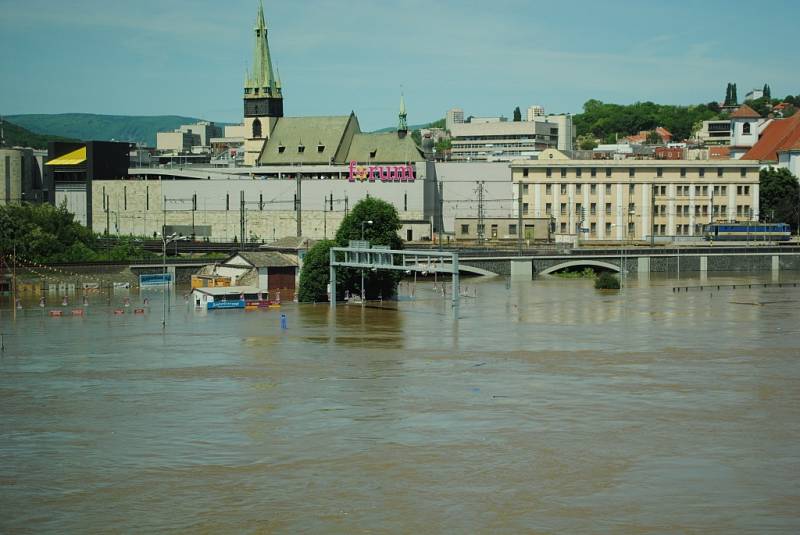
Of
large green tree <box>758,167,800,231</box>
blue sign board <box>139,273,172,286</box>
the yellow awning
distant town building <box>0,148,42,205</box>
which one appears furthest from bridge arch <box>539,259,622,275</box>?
the yellow awning

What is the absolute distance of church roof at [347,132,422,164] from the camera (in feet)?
547

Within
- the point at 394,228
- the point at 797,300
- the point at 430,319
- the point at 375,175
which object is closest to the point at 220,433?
the point at 430,319

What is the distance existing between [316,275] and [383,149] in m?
78.7

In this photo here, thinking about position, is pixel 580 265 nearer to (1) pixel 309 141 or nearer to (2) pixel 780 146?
(1) pixel 309 141

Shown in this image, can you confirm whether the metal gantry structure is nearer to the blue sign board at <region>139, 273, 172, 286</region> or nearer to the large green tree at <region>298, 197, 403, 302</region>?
the large green tree at <region>298, 197, 403, 302</region>

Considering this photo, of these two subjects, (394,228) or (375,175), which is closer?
(394,228)

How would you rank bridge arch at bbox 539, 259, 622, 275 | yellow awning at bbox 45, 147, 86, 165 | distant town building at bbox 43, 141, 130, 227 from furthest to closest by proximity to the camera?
yellow awning at bbox 45, 147, 86, 165 → distant town building at bbox 43, 141, 130, 227 → bridge arch at bbox 539, 259, 622, 275

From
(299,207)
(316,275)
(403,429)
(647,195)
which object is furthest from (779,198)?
(403,429)

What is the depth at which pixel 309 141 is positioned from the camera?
577ft

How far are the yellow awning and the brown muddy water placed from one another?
101490 millimetres

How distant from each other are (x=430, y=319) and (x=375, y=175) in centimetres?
8000

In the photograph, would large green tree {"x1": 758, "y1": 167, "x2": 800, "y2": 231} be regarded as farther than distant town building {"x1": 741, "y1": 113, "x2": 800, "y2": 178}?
No

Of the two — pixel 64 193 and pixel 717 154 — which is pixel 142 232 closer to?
pixel 64 193

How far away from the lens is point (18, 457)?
3847cm
